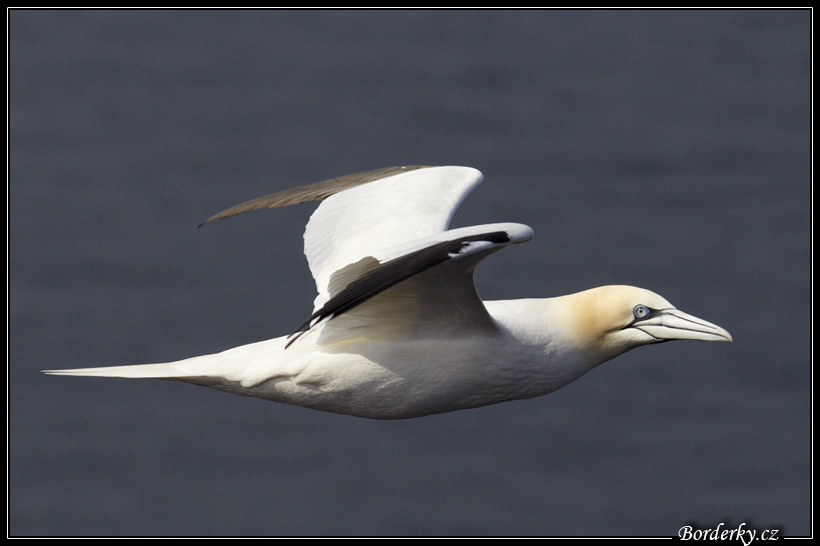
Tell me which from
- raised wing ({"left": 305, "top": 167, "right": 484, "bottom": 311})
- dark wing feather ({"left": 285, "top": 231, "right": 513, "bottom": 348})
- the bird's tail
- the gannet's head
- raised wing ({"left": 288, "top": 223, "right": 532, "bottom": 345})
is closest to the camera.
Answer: dark wing feather ({"left": 285, "top": 231, "right": 513, "bottom": 348})

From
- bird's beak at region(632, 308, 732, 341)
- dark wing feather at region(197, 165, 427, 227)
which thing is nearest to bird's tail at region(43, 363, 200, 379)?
dark wing feather at region(197, 165, 427, 227)

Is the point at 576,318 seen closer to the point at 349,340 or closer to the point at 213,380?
the point at 349,340

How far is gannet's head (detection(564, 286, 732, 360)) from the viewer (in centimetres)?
1040

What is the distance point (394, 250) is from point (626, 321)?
9.08ft

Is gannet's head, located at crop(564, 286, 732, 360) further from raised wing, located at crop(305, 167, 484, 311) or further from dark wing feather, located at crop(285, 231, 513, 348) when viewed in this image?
dark wing feather, located at crop(285, 231, 513, 348)

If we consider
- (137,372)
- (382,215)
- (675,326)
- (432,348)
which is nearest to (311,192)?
(382,215)

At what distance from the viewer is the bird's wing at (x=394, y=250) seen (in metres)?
8.34

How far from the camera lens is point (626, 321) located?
1045 centimetres

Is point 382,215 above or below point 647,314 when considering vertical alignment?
above

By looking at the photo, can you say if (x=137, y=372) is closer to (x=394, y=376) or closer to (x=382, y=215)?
(x=394, y=376)

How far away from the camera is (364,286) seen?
8258mm

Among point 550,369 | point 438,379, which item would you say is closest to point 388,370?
point 438,379

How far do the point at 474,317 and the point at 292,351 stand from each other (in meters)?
1.58

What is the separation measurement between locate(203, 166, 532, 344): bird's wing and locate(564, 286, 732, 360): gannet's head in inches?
38.1
